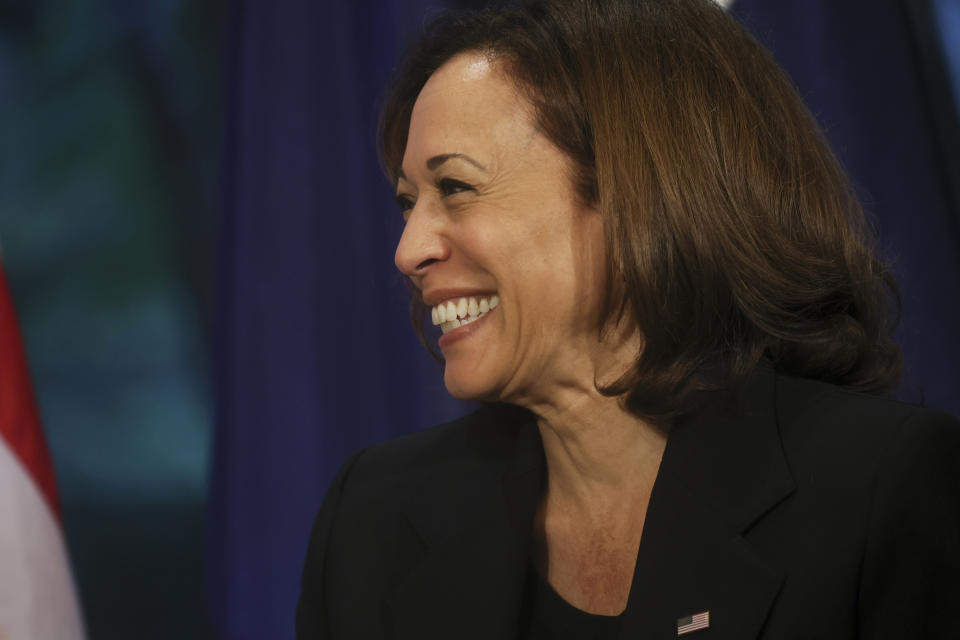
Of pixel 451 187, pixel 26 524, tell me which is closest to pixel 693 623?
pixel 451 187

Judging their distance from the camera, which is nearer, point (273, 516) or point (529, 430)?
point (529, 430)

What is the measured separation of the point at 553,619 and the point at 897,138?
1275 millimetres

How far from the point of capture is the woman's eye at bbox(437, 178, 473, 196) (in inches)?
53.4

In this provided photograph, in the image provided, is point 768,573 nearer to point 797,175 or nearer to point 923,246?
point 797,175

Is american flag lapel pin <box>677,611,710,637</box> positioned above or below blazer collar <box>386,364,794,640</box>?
below

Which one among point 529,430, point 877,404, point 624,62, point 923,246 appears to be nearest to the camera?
point 877,404

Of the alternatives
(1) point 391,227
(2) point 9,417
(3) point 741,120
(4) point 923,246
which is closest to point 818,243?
(3) point 741,120

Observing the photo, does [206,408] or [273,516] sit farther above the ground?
[206,408]

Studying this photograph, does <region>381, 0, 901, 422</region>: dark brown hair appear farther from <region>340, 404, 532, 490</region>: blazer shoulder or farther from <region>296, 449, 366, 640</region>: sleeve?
<region>296, 449, 366, 640</region>: sleeve

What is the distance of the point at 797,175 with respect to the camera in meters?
1.34

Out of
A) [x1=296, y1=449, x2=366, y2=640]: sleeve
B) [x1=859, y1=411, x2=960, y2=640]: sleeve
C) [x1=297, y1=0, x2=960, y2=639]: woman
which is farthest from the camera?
[x1=296, y1=449, x2=366, y2=640]: sleeve

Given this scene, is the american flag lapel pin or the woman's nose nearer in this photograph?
the american flag lapel pin

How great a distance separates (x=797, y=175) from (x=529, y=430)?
57 cm

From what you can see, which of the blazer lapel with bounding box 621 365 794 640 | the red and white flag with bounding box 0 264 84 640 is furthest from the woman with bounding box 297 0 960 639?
the red and white flag with bounding box 0 264 84 640
